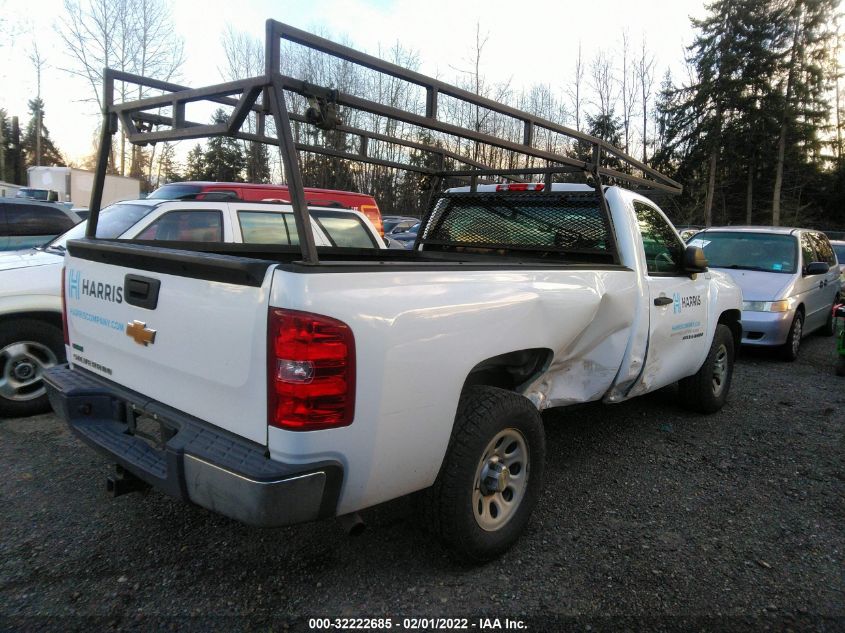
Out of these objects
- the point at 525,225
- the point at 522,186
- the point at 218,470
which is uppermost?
the point at 522,186

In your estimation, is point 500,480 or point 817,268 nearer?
point 500,480

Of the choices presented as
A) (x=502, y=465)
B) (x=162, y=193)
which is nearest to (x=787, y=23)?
(x=162, y=193)

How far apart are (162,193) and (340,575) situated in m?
7.91

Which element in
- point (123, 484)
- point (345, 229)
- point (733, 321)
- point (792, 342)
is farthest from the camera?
point (792, 342)

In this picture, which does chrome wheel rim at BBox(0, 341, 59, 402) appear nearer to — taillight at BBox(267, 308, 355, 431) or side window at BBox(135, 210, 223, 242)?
side window at BBox(135, 210, 223, 242)

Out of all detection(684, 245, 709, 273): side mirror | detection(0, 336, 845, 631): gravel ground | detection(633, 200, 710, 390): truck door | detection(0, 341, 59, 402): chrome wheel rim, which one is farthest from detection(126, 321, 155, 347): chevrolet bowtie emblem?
detection(684, 245, 709, 273): side mirror

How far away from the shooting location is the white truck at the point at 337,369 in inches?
79.7

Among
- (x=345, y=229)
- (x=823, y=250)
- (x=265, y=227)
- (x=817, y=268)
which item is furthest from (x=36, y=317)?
(x=823, y=250)

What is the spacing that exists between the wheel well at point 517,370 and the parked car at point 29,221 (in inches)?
238

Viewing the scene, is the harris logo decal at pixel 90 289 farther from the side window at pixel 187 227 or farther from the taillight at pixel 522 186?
the taillight at pixel 522 186

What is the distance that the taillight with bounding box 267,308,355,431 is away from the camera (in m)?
1.98

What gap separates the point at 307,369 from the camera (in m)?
2.00

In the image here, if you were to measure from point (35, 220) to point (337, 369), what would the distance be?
21.8ft

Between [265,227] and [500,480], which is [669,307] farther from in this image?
[265,227]
